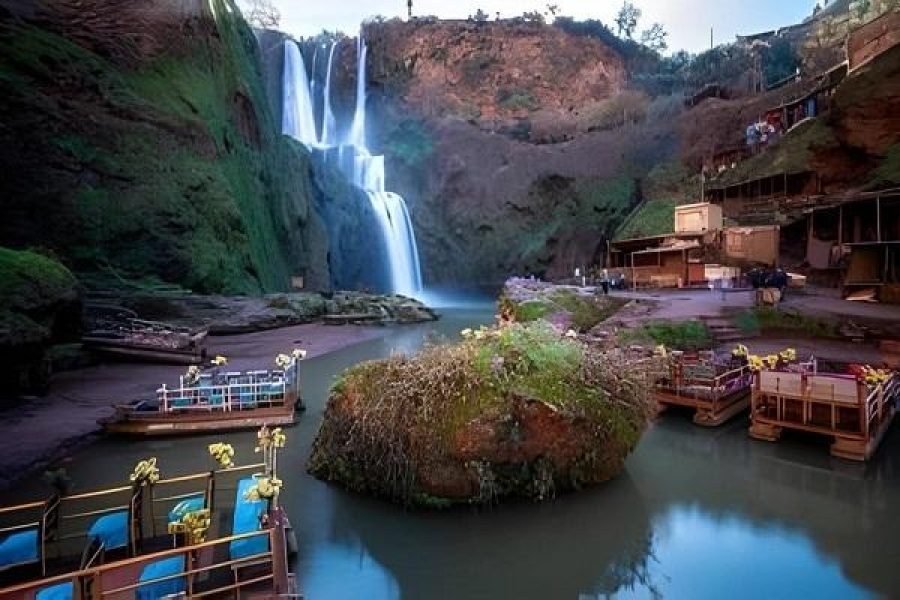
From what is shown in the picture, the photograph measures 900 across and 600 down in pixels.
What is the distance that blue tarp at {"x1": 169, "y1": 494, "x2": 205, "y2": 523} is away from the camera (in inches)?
268

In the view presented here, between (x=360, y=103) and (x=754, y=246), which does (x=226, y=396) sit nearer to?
(x=754, y=246)

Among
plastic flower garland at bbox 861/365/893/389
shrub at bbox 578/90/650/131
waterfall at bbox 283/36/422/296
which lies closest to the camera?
plastic flower garland at bbox 861/365/893/389

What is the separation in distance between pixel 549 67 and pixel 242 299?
56.5m

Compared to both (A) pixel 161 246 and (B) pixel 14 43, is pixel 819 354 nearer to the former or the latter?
(A) pixel 161 246

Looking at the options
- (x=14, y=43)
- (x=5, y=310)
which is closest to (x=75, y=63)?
(x=14, y=43)

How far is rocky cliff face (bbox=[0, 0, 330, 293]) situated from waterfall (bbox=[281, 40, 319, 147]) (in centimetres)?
2298

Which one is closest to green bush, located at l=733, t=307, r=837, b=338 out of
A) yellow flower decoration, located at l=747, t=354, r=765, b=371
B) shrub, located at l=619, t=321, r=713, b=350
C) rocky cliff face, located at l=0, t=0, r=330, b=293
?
shrub, located at l=619, t=321, r=713, b=350

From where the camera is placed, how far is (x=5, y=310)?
558 inches

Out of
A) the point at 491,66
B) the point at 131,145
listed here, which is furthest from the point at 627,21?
the point at 131,145

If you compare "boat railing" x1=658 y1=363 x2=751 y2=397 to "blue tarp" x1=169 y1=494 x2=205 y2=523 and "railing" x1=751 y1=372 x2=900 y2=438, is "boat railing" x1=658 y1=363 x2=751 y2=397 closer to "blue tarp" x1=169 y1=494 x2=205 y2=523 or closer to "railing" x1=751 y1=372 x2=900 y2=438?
"railing" x1=751 y1=372 x2=900 y2=438

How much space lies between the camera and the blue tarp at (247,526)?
6.47 m

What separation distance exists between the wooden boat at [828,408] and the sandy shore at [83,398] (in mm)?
16027

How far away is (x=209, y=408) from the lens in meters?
13.4

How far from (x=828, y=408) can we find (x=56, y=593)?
1386 cm
